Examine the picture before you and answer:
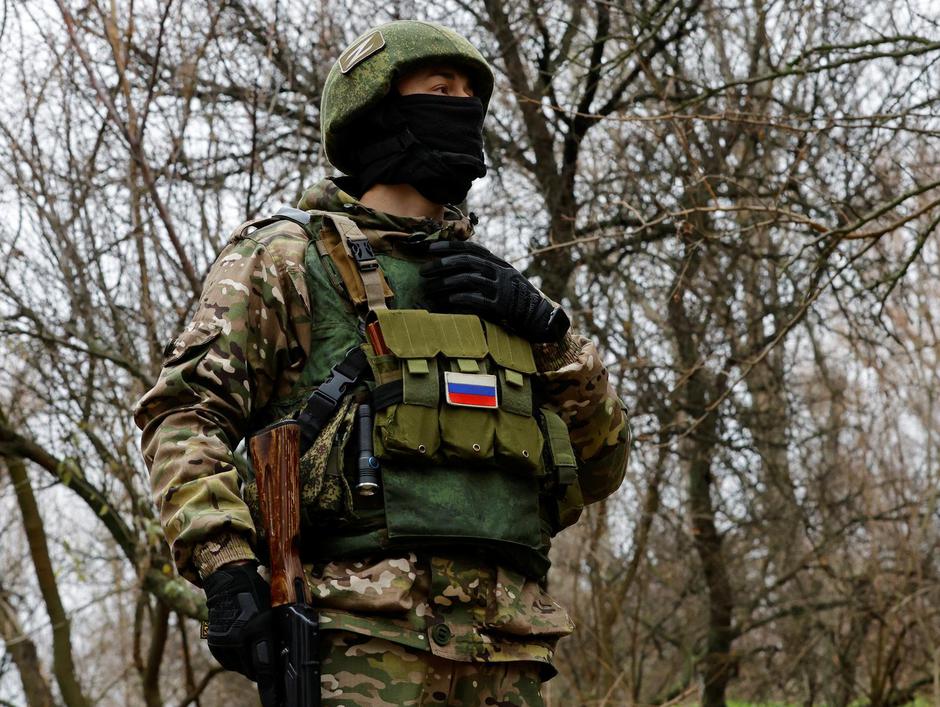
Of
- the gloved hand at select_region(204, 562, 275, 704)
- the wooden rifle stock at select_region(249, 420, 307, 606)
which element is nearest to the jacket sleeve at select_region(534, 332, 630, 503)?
the wooden rifle stock at select_region(249, 420, 307, 606)

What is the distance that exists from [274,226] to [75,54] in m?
4.29

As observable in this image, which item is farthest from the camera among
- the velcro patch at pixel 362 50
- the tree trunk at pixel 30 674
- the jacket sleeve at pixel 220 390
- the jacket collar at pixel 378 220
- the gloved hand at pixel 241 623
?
the tree trunk at pixel 30 674

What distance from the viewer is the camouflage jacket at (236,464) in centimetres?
226

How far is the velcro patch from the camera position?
9.19 feet

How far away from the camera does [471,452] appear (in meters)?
2.41

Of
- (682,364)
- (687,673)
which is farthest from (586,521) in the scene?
(687,673)

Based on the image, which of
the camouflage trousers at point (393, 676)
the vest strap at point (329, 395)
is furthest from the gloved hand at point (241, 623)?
the vest strap at point (329, 395)

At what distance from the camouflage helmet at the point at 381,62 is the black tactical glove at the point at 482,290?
15.8 inches

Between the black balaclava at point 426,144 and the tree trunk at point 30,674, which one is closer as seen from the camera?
the black balaclava at point 426,144

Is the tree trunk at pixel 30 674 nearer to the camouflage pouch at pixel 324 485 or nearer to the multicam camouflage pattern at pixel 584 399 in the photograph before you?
the multicam camouflage pattern at pixel 584 399

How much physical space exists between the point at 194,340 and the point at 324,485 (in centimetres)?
40

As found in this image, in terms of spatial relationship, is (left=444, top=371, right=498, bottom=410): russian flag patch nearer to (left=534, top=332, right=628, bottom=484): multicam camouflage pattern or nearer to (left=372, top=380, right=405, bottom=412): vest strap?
(left=372, top=380, right=405, bottom=412): vest strap

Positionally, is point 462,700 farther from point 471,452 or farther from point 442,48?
point 442,48

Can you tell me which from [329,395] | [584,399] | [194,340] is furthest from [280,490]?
[584,399]
